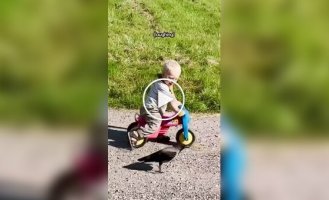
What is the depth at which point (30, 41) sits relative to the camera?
3.27 m

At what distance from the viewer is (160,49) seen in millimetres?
3119

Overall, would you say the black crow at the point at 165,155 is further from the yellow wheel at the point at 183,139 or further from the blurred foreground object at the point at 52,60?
the blurred foreground object at the point at 52,60

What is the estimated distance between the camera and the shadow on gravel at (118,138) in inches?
126

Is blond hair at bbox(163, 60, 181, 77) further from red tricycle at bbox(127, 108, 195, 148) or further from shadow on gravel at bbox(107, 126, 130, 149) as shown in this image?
shadow on gravel at bbox(107, 126, 130, 149)

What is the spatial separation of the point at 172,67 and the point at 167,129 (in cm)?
32

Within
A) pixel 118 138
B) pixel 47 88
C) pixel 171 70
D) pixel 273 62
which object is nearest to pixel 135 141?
pixel 118 138

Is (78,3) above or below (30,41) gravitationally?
above

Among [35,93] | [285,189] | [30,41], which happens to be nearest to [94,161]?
[35,93]

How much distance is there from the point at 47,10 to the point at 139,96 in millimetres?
637

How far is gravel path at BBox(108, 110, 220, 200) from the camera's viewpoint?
10.4ft

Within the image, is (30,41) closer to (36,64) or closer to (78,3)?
(36,64)

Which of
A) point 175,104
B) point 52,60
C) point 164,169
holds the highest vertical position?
point 52,60

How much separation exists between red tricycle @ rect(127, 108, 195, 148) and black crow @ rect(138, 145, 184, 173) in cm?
4

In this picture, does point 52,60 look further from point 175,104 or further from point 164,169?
point 164,169
